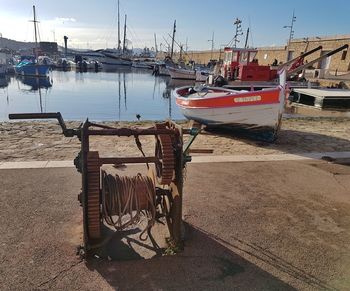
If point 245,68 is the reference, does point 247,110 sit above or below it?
below

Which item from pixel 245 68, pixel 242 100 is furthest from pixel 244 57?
pixel 242 100

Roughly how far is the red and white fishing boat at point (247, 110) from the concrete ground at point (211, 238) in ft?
11.1

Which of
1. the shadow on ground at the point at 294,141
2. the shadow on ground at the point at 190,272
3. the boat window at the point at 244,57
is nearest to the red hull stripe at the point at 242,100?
the shadow on ground at the point at 294,141

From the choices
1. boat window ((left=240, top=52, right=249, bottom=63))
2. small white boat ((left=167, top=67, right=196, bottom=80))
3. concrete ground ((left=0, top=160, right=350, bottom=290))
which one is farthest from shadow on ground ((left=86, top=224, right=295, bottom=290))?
small white boat ((left=167, top=67, right=196, bottom=80))

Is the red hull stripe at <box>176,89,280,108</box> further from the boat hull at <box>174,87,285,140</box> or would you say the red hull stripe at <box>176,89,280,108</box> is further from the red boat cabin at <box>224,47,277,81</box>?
the red boat cabin at <box>224,47,277,81</box>

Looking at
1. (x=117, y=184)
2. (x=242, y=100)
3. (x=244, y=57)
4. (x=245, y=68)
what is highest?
(x=244, y=57)

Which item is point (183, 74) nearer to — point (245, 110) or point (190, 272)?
point (245, 110)

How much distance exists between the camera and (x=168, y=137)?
13.3ft

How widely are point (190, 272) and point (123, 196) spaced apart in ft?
3.69

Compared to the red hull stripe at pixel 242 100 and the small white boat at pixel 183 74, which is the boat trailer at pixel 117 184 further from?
the small white boat at pixel 183 74

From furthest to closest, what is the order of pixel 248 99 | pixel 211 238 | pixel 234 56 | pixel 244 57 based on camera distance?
pixel 234 56, pixel 244 57, pixel 248 99, pixel 211 238

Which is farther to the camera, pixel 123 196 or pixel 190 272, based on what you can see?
pixel 123 196

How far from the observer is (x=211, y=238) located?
4336 mm

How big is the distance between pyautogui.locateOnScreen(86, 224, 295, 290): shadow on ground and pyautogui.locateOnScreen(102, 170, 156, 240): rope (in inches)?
19.7
